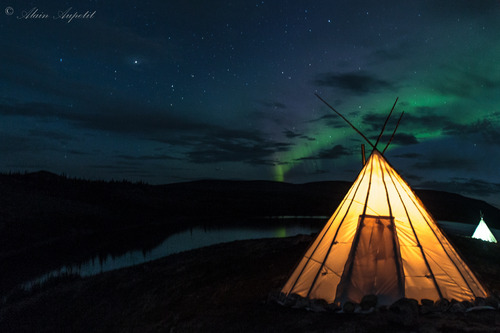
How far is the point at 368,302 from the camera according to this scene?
6.99 m

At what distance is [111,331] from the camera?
922 cm

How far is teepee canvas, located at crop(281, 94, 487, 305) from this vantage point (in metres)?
7.37

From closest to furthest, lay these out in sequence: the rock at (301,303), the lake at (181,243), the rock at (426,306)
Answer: the rock at (426,306) < the rock at (301,303) < the lake at (181,243)

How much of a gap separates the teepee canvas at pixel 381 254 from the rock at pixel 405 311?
25 cm

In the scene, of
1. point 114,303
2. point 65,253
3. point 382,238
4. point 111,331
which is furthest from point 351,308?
point 65,253

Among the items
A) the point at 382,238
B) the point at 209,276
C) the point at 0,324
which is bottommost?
the point at 0,324

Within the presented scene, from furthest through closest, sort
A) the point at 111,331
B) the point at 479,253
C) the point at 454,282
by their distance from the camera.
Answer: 1. the point at 479,253
2. the point at 111,331
3. the point at 454,282

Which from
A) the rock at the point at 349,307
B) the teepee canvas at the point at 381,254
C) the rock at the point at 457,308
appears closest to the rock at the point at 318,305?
the teepee canvas at the point at 381,254

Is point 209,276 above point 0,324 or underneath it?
above

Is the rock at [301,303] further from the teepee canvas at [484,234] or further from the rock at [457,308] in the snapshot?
the teepee canvas at [484,234]

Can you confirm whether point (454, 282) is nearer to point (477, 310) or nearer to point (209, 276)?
point (477, 310)

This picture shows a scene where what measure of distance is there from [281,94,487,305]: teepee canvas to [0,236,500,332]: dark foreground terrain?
1.97ft

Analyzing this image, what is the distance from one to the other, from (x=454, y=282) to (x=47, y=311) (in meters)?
12.0

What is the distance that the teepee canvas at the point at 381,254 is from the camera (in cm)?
737
